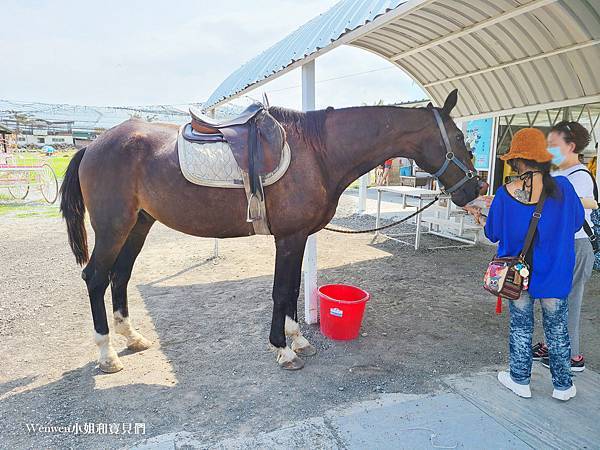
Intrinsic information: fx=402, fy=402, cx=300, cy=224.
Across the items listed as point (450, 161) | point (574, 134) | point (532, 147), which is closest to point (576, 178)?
point (574, 134)

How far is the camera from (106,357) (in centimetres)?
296

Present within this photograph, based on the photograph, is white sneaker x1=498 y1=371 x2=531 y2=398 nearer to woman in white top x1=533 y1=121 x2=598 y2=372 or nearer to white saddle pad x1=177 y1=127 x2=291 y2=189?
woman in white top x1=533 y1=121 x2=598 y2=372

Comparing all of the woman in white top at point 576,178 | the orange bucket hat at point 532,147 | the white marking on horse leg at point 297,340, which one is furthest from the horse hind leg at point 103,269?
the woman in white top at point 576,178

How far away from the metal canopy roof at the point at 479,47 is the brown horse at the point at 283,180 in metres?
0.74

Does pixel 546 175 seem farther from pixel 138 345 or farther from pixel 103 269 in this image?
pixel 138 345

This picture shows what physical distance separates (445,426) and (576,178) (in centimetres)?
179

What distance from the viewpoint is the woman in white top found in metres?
2.63

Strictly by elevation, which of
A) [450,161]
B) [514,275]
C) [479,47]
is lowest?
[514,275]

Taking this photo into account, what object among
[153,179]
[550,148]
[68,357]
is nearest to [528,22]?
[550,148]

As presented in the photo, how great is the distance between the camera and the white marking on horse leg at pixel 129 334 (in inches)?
128

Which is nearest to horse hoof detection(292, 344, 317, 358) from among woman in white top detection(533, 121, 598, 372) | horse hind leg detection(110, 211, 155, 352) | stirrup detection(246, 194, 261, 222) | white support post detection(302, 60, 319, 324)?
white support post detection(302, 60, 319, 324)

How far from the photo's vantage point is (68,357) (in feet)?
10.4

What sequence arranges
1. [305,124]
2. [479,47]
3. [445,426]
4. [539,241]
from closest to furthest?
[445,426] < [539,241] < [305,124] < [479,47]

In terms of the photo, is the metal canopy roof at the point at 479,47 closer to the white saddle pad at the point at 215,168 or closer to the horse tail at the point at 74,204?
the white saddle pad at the point at 215,168
